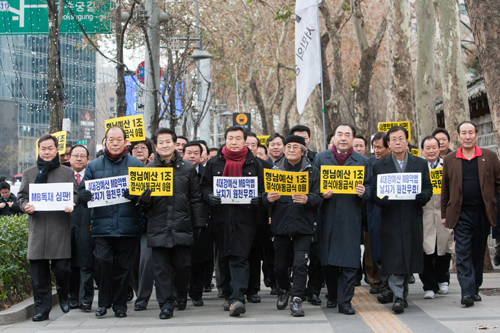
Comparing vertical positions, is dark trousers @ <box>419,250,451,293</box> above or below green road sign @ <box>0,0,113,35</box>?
below

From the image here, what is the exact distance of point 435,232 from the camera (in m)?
8.39

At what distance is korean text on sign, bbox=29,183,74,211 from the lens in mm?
7457

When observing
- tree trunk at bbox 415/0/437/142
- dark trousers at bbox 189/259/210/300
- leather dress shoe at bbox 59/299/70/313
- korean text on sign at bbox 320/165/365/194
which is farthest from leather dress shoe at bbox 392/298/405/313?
tree trunk at bbox 415/0/437/142

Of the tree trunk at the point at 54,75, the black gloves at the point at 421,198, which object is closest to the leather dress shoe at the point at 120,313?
the black gloves at the point at 421,198

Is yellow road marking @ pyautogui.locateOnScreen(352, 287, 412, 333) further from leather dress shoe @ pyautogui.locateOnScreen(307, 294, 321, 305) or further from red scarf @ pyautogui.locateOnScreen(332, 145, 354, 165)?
red scarf @ pyautogui.locateOnScreen(332, 145, 354, 165)

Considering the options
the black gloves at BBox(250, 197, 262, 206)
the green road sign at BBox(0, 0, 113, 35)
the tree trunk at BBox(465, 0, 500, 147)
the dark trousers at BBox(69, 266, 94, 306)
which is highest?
the green road sign at BBox(0, 0, 113, 35)

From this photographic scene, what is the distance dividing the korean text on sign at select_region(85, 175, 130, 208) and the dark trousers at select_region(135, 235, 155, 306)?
82 centimetres

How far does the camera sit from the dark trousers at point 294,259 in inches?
291

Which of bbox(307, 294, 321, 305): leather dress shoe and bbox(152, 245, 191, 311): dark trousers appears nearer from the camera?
bbox(152, 245, 191, 311): dark trousers

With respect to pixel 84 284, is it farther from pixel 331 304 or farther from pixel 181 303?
pixel 331 304

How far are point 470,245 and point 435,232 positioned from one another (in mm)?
787

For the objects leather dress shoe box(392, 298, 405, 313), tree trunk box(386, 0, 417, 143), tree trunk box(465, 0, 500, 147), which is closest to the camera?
leather dress shoe box(392, 298, 405, 313)

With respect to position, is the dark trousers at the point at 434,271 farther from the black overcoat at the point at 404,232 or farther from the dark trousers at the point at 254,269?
the dark trousers at the point at 254,269

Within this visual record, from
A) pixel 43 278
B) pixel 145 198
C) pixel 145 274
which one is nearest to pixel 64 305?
pixel 43 278
